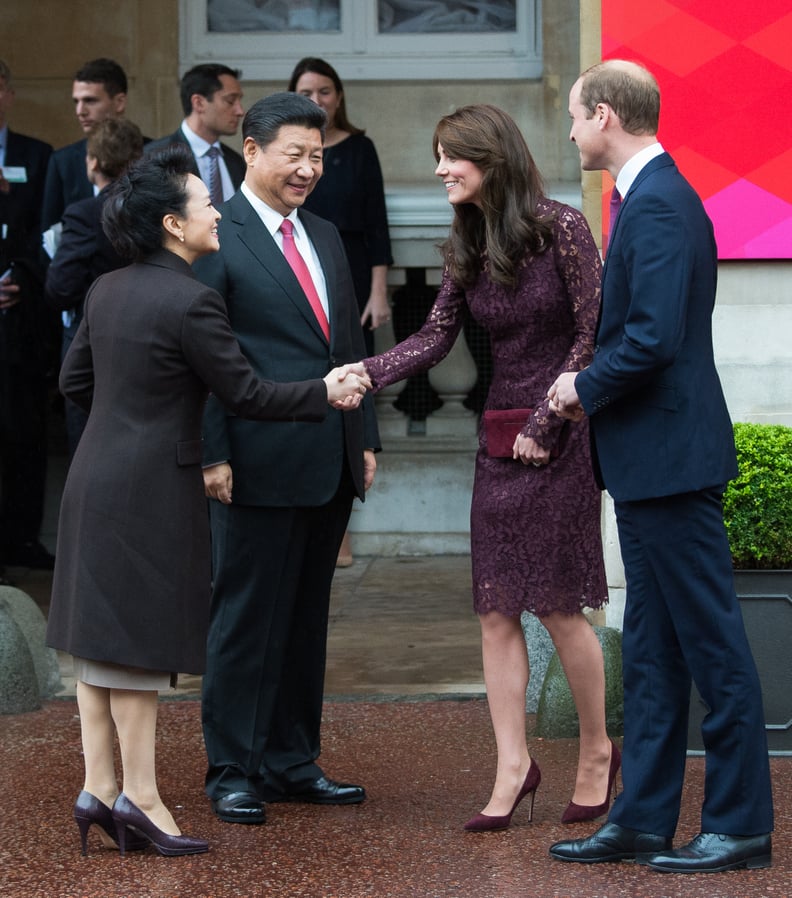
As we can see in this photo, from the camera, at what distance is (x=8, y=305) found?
7.58 meters

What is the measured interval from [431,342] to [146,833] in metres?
1.55

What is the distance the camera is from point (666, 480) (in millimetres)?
4062

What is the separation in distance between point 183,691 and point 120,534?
210cm

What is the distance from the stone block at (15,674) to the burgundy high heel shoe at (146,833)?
1.69 m

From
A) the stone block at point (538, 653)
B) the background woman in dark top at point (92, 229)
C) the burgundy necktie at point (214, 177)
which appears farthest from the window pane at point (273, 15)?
the stone block at point (538, 653)

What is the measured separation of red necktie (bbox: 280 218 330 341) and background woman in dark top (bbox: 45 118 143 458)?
5.35 ft

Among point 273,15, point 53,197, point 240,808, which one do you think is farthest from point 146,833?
point 273,15

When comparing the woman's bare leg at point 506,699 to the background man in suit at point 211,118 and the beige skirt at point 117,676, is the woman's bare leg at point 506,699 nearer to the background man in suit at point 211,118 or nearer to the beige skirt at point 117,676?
the beige skirt at point 117,676

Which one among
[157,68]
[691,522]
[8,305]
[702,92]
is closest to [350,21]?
[157,68]

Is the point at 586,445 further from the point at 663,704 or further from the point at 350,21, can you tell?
the point at 350,21

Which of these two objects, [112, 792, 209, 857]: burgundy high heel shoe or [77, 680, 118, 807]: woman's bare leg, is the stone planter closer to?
[112, 792, 209, 857]: burgundy high heel shoe

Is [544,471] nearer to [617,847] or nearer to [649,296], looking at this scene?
[649,296]

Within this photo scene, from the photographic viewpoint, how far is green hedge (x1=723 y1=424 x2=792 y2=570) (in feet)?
16.9

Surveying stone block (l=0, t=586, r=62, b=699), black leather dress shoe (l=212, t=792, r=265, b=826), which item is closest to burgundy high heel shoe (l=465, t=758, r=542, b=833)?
black leather dress shoe (l=212, t=792, r=265, b=826)
